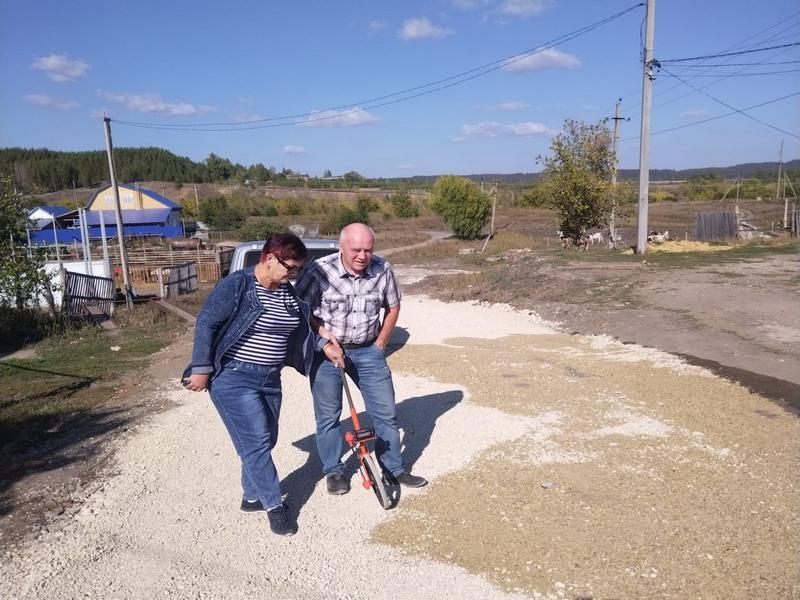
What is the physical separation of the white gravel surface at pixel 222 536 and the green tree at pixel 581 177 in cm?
1942

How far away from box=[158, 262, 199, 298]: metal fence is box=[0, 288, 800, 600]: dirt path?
14.2 meters

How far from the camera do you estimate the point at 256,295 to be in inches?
137

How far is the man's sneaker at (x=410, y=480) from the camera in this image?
411cm

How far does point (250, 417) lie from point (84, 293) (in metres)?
13.1

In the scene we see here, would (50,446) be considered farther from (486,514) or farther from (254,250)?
(254,250)

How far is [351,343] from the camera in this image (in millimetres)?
4023

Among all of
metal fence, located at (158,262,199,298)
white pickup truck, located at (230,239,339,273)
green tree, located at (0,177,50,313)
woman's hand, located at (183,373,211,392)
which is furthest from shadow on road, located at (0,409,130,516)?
metal fence, located at (158,262,199,298)

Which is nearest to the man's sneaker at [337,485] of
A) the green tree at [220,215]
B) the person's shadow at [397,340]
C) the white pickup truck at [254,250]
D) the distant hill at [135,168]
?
the person's shadow at [397,340]

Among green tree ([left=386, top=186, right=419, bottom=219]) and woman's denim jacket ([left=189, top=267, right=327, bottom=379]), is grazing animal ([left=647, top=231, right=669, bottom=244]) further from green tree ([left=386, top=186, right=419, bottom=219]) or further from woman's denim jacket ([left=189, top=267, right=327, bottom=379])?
green tree ([left=386, top=186, right=419, bottom=219])

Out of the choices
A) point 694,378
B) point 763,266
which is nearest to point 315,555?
point 694,378

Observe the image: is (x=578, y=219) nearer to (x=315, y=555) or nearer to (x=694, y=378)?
(x=694, y=378)

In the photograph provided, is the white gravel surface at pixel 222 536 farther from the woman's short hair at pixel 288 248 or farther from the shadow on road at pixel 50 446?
the woman's short hair at pixel 288 248

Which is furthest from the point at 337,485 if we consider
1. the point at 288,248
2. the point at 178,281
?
the point at 178,281

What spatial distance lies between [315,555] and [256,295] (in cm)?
149
